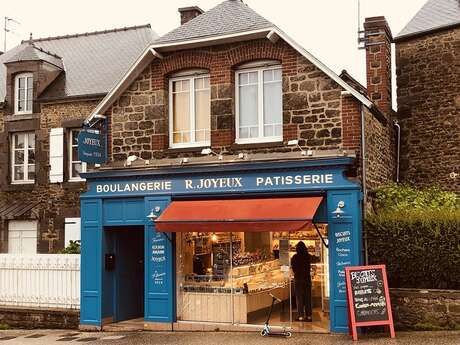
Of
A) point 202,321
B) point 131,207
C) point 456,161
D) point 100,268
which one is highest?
point 456,161

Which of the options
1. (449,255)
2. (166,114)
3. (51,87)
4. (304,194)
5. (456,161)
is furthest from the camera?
(51,87)

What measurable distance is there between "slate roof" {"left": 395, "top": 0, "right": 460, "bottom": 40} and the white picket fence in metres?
10.8

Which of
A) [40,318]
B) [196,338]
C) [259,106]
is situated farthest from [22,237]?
[259,106]

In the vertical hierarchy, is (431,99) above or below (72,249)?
above

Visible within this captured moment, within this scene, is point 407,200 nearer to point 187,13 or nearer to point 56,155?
point 187,13

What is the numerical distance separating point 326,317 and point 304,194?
100 inches

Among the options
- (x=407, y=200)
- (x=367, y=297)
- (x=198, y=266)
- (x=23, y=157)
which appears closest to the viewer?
(x=367, y=297)

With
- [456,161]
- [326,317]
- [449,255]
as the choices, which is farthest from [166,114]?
[456,161]

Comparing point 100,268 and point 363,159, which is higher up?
point 363,159

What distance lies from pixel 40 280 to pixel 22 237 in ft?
20.6

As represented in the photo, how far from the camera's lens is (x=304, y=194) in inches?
476

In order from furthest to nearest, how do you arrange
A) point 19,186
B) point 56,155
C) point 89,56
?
point 89,56 < point 19,186 < point 56,155

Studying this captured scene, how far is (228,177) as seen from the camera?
12.8 m

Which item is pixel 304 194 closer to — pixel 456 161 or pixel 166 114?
pixel 166 114
